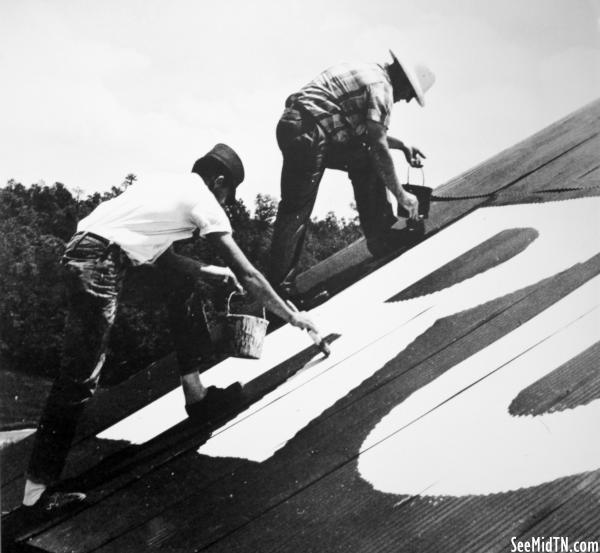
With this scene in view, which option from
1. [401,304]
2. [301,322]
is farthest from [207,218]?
[401,304]

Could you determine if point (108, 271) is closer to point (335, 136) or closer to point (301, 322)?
point (301, 322)

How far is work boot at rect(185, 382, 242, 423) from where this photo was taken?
10.6 ft

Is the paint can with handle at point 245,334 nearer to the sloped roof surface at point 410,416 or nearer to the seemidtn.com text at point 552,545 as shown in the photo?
the sloped roof surface at point 410,416

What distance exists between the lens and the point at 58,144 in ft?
11.4

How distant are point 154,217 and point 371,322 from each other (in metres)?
1.19

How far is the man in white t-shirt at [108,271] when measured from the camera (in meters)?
2.90

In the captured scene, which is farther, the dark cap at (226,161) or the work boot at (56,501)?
the dark cap at (226,161)

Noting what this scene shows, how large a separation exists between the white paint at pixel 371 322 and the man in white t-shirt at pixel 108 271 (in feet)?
0.85

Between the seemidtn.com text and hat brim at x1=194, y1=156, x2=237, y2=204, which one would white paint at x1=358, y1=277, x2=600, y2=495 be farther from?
hat brim at x1=194, y1=156, x2=237, y2=204

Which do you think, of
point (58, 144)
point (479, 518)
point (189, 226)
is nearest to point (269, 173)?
point (189, 226)

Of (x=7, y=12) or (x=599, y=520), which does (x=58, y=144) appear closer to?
(x=7, y=12)

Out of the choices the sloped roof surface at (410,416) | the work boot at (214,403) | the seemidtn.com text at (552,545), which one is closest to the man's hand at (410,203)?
the sloped roof surface at (410,416)

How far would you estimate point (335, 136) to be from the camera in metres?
3.59

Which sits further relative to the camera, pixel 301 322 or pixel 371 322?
pixel 371 322
